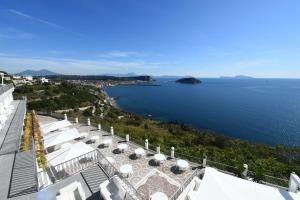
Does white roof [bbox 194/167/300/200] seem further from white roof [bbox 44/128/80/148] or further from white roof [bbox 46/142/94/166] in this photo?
white roof [bbox 44/128/80/148]

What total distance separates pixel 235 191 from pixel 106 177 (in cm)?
647

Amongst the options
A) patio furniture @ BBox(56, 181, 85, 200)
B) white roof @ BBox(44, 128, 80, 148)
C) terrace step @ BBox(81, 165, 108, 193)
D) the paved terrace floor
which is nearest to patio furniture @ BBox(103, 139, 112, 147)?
the paved terrace floor

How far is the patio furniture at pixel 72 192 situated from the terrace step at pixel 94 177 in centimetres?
52

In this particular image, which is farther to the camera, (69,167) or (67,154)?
(67,154)

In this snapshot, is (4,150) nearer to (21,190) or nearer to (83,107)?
(21,190)

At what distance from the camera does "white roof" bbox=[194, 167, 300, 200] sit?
7.28 metres

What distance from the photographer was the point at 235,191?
7555 millimetres

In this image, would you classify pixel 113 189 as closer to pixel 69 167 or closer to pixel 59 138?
pixel 69 167

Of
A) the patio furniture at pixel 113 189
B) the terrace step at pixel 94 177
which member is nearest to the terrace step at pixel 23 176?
the terrace step at pixel 94 177

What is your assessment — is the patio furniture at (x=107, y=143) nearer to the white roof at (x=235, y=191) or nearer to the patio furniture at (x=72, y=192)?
the patio furniture at (x=72, y=192)

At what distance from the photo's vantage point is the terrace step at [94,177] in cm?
885

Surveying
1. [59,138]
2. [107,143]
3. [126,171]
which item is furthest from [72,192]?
[107,143]

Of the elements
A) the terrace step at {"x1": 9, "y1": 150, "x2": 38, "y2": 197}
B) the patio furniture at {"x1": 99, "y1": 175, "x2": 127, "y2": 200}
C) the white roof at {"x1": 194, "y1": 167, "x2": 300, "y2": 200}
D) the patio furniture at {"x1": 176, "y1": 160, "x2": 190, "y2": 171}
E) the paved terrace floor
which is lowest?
the paved terrace floor

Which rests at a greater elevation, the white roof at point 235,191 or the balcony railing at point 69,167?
the white roof at point 235,191
